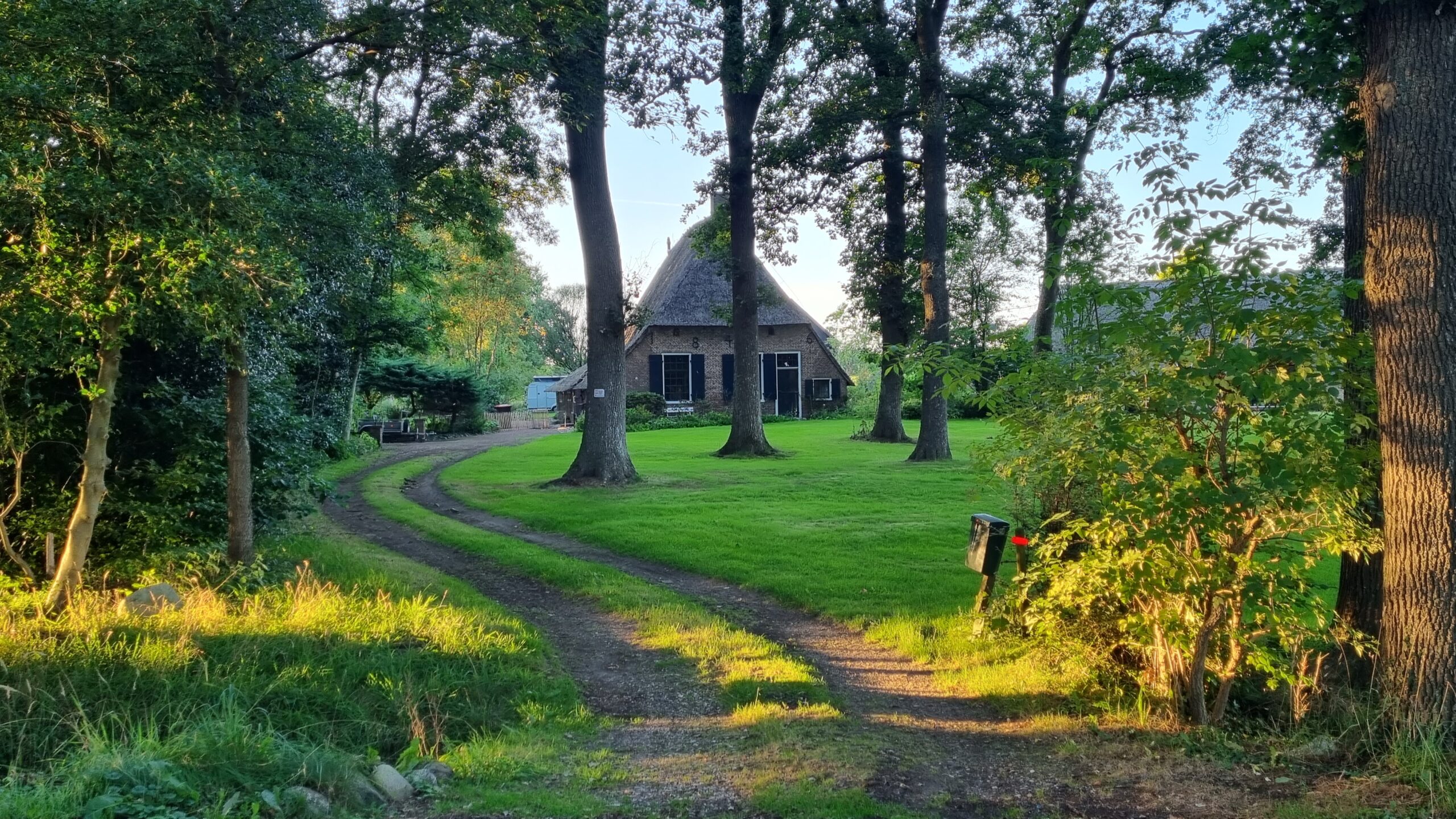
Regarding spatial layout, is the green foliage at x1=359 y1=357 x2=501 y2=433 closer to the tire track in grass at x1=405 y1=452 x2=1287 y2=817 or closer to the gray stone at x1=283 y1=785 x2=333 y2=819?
the tire track in grass at x1=405 y1=452 x2=1287 y2=817

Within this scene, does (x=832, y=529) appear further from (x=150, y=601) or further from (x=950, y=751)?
(x=150, y=601)

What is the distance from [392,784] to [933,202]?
19.0m

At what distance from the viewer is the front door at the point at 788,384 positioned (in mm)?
42031

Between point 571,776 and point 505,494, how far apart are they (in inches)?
489

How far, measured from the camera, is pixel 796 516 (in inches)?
533

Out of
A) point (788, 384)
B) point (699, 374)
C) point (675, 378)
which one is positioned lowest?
point (788, 384)

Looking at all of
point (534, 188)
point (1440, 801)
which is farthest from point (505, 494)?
point (1440, 801)

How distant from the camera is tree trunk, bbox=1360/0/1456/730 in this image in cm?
463

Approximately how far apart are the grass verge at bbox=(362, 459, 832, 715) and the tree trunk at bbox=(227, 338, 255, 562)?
306 cm

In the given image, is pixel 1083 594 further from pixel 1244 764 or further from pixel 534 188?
pixel 534 188

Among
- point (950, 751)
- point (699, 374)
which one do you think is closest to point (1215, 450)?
point (950, 751)

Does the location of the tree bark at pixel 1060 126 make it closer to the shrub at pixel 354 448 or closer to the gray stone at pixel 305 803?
the gray stone at pixel 305 803

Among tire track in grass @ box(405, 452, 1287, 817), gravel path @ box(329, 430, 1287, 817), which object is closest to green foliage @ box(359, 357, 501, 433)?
gravel path @ box(329, 430, 1287, 817)

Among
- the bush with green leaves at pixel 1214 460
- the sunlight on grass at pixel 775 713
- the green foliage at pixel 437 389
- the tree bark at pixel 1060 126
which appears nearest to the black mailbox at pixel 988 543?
the bush with green leaves at pixel 1214 460
